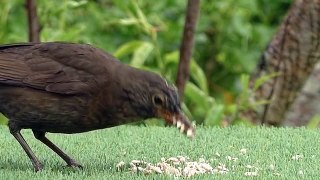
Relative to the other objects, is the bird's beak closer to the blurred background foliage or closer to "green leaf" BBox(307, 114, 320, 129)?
"green leaf" BBox(307, 114, 320, 129)

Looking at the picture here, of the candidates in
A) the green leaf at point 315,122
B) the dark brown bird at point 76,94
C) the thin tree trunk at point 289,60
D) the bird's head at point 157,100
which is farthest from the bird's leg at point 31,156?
the thin tree trunk at point 289,60

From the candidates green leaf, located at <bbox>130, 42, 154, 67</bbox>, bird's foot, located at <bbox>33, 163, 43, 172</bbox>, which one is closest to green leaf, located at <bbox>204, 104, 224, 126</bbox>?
green leaf, located at <bbox>130, 42, 154, 67</bbox>

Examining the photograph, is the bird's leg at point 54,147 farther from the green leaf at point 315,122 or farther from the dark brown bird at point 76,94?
the green leaf at point 315,122

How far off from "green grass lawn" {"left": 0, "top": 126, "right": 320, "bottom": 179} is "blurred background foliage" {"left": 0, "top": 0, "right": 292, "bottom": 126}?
2.32 meters

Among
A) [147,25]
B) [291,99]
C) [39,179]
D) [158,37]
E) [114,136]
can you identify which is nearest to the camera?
[39,179]

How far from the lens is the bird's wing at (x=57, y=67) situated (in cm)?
489

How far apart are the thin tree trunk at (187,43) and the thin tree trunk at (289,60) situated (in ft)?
2.66

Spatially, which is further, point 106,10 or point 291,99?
point 106,10

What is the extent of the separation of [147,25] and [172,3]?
0.74 metres

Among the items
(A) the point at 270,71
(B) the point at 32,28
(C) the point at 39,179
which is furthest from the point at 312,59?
(C) the point at 39,179

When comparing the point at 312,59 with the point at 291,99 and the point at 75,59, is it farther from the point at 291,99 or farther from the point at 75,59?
the point at 75,59

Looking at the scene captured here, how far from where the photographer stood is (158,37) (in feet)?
30.3

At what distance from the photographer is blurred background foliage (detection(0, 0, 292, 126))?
852 centimetres

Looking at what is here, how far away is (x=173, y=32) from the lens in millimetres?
9086
